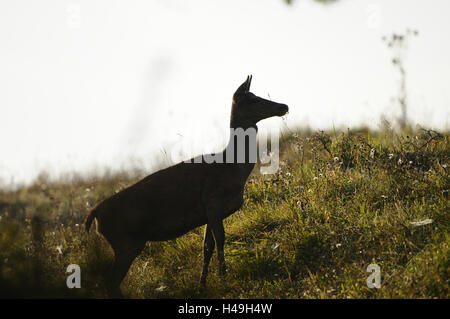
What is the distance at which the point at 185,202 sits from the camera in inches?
227

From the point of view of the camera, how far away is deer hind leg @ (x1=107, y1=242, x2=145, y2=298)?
5.46 meters

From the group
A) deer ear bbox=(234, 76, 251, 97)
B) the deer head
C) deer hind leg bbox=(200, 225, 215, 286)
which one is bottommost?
deer hind leg bbox=(200, 225, 215, 286)

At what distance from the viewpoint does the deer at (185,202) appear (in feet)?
18.1

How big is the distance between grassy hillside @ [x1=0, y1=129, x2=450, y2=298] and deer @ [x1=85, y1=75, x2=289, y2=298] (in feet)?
1.72

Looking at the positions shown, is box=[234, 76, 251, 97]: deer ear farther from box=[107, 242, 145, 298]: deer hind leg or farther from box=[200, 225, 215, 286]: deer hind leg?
box=[107, 242, 145, 298]: deer hind leg

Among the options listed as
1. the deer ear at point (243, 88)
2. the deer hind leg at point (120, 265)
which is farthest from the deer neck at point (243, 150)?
the deer hind leg at point (120, 265)

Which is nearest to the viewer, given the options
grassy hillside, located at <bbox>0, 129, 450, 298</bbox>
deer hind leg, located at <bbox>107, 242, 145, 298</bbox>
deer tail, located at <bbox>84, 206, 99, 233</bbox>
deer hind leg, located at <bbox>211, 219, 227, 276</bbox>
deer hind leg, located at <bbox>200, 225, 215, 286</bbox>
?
grassy hillside, located at <bbox>0, 129, 450, 298</bbox>

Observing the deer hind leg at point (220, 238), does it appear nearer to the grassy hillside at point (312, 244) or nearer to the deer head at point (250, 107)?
the grassy hillside at point (312, 244)

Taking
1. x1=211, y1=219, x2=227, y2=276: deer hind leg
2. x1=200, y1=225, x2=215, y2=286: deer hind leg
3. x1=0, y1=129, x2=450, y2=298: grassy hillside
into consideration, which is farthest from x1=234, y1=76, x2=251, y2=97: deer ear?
x1=0, y1=129, x2=450, y2=298: grassy hillside

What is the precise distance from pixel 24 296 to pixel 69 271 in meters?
0.66

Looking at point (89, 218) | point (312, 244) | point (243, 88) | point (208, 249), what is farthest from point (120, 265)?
point (243, 88)

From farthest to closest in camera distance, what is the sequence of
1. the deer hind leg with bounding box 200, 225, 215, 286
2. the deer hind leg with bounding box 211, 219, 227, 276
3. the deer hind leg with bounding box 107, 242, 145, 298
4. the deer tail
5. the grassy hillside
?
the deer hind leg with bounding box 200, 225, 215, 286
the deer hind leg with bounding box 211, 219, 227, 276
the deer tail
the deer hind leg with bounding box 107, 242, 145, 298
the grassy hillside
